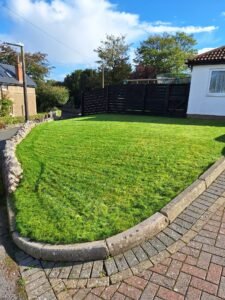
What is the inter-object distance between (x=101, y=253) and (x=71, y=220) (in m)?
0.74

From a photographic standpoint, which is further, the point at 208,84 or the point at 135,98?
the point at 135,98

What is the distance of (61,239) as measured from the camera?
9.52 feet

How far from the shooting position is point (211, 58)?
10.5 m

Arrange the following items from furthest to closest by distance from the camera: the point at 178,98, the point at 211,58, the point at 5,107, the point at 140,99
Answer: the point at 5,107 < the point at 140,99 < the point at 178,98 < the point at 211,58

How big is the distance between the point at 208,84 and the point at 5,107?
2075 cm

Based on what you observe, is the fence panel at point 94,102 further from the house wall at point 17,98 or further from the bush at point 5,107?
the house wall at point 17,98

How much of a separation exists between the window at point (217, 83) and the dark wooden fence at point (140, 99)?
130 cm

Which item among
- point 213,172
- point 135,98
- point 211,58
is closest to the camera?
point 213,172

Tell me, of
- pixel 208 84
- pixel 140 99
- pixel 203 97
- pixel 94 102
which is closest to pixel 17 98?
pixel 94 102

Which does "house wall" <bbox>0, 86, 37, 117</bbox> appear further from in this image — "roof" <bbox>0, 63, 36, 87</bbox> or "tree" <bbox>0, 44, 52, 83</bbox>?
"tree" <bbox>0, 44, 52, 83</bbox>

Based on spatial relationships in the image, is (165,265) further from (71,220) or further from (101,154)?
(101,154)

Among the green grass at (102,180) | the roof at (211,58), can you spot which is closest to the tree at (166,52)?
the roof at (211,58)

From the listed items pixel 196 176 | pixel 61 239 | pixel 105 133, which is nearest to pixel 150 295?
pixel 61 239

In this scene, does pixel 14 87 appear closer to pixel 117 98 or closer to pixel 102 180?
pixel 117 98
